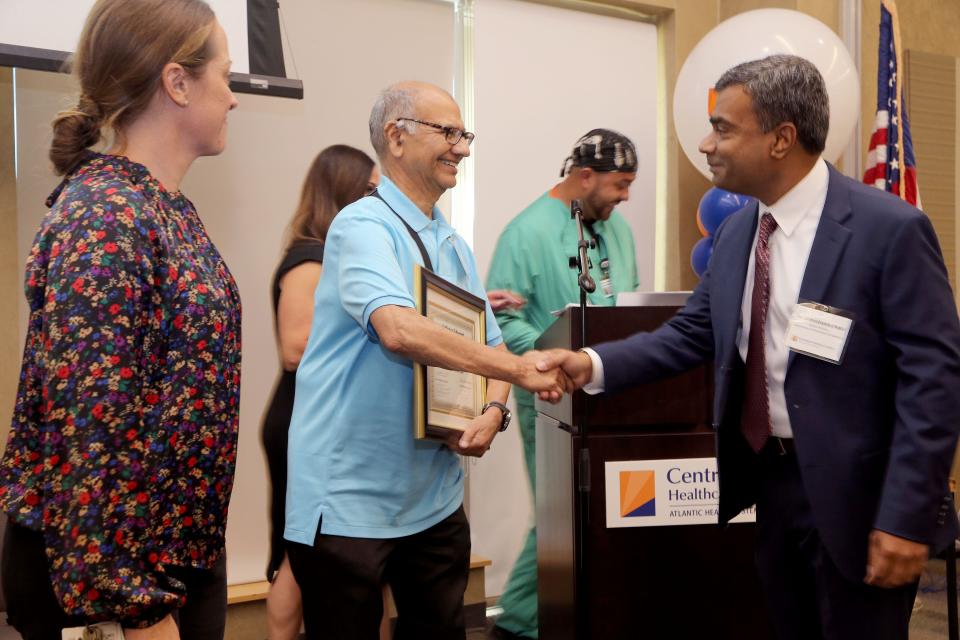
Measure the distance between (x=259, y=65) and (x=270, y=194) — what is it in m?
0.61

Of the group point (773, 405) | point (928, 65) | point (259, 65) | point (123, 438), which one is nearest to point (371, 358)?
point (123, 438)

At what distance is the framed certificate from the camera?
1703 millimetres

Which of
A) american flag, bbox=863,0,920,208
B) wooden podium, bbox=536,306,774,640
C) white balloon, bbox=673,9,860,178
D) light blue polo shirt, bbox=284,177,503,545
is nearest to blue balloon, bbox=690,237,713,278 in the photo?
white balloon, bbox=673,9,860,178

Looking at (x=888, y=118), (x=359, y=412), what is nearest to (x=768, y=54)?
(x=888, y=118)

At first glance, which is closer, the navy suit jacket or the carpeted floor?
the navy suit jacket

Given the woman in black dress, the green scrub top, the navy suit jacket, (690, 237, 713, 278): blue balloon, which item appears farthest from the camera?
(690, 237, 713, 278): blue balloon

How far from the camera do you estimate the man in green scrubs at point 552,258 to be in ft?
10.8

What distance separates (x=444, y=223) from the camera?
78.7 inches

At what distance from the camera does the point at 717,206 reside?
12.5ft

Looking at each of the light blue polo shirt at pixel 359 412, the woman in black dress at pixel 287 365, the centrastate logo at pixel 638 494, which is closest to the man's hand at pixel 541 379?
the light blue polo shirt at pixel 359 412

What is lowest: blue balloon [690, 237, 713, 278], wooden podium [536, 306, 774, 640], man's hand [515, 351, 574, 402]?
wooden podium [536, 306, 774, 640]

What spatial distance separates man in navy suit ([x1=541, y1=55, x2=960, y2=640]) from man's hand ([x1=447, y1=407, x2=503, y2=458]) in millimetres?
487

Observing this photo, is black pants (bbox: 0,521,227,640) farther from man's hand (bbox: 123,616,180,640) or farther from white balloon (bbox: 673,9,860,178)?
white balloon (bbox: 673,9,860,178)

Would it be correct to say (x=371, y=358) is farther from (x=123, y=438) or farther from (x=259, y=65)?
(x=259, y=65)
